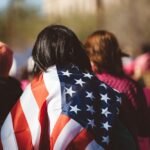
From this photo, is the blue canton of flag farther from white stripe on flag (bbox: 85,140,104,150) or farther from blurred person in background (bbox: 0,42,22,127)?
blurred person in background (bbox: 0,42,22,127)

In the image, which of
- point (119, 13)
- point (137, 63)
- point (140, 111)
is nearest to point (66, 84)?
point (140, 111)

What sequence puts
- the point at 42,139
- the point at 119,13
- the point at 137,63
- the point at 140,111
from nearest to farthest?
1. the point at 42,139
2. the point at 140,111
3. the point at 137,63
4. the point at 119,13

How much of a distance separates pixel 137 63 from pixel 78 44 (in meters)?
5.88

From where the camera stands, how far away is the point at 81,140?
5.22 metres

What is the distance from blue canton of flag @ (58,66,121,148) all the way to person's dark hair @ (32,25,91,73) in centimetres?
7

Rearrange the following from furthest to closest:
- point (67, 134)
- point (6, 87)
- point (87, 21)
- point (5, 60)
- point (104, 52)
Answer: point (87, 21) < point (104, 52) < point (5, 60) < point (6, 87) < point (67, 134)

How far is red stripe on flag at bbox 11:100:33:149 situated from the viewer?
5.24 m

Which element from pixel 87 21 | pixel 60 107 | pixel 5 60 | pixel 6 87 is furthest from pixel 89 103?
pixel 87 21

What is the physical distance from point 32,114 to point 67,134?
0.28m

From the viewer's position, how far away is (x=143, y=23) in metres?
20.9

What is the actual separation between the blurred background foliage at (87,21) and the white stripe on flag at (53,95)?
14594mm

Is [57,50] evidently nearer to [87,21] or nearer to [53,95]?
[53,95]

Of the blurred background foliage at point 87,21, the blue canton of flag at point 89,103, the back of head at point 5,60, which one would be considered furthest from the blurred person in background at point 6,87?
the blurred background foliage at point 87,21

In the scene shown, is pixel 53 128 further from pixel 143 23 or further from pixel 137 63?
pixel 143 23
